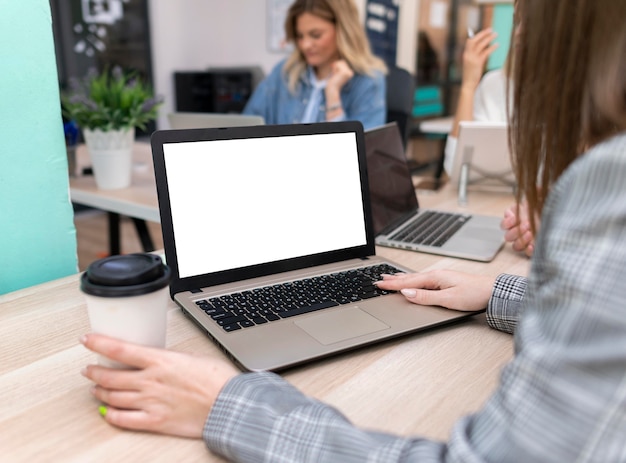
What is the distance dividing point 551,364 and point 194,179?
0.55 metres

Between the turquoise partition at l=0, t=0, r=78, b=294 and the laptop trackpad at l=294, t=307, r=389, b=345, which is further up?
the turquoise partition at l=0, t=0, r=78, b=294

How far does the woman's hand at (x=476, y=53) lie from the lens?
1.86 meters

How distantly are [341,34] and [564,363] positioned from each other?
7.36 feet

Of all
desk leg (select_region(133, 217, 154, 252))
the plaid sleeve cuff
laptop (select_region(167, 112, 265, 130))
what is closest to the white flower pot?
laptop (select_region(167, 112, 265, 130))

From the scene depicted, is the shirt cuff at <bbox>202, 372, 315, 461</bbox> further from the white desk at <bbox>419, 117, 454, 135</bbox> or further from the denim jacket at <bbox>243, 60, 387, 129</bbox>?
the white desk at <bbox>419, 117, 454, 135</bbox>

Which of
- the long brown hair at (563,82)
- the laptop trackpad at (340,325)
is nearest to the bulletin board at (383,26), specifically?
the laptop trackpad at (340,325)

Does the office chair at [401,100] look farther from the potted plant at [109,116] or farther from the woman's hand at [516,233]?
the woman's hand at [516,233]

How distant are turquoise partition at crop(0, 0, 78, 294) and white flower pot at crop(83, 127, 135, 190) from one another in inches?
29.5

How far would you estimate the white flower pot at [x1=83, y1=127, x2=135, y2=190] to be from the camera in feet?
5.38

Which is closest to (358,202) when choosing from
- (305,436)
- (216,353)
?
(216,353)

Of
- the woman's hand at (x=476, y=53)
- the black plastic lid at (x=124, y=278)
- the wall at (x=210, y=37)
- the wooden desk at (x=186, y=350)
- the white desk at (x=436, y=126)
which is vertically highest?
the wall at (x=210, y=37)

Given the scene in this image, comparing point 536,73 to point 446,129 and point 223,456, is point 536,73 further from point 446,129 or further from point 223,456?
point 446,129

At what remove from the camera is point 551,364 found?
38 cm

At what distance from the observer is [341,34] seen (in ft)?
7.84
